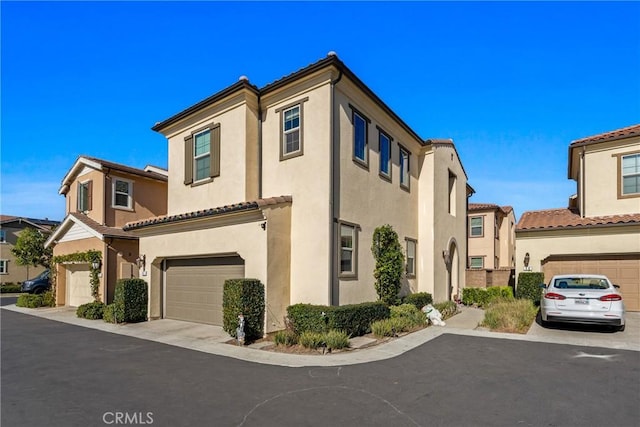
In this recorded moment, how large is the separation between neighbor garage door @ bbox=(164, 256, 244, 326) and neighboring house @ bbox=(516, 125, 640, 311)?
1259 centimetres

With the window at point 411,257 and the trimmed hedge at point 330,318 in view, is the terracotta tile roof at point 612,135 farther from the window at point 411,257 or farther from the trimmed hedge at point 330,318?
the trimmed hedge at point 330,318

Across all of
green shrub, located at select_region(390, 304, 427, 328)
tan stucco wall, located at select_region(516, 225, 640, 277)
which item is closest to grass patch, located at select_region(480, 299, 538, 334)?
green shrub, located at select_region(390, 304, 427, 328)

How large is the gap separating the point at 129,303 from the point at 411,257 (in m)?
10.9

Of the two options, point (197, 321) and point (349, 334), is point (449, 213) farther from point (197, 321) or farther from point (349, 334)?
point (197, 321)

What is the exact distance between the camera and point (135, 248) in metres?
17.9

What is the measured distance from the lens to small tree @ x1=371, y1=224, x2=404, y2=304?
13086 mm

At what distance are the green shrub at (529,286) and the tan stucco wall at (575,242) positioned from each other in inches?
28.9

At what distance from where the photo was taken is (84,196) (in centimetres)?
2031

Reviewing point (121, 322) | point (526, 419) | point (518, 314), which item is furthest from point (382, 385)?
point (121, 322)

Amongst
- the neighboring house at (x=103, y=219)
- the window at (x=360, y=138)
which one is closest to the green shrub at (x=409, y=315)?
the window at (x=360, y=138)

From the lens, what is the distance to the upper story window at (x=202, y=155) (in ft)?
45.0

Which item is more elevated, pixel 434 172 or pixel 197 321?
pixel 434 172

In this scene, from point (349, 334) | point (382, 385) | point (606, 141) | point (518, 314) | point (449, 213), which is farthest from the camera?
point (449, 213)

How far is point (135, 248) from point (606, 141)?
2101 centimetres
